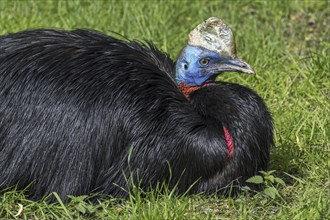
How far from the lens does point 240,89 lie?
566cm

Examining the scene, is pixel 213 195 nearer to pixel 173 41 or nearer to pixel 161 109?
pixel 161 109

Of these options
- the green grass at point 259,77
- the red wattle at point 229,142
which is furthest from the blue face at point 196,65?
the green grass at point 259,77

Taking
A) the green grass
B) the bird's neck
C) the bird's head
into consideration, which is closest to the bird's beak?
the bird's head

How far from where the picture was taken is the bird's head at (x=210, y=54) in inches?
216

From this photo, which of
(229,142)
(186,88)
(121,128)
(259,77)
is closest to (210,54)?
(186,88)

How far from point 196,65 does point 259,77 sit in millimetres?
1556

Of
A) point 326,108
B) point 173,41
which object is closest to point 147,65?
point 326,108

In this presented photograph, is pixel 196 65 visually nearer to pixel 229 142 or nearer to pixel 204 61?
pixel 204 61

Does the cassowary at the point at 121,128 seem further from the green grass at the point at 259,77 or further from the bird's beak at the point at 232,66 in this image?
the green grass at the point at 259,77

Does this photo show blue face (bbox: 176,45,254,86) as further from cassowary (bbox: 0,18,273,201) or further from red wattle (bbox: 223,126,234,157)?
red wattle (bbox: 223,126,234,157)

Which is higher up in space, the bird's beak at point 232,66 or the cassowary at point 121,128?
the bird's beak at point 232,66

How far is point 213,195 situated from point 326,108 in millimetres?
1406

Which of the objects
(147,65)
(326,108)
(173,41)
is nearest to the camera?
(147,65)

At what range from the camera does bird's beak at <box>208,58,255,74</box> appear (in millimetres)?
5473
